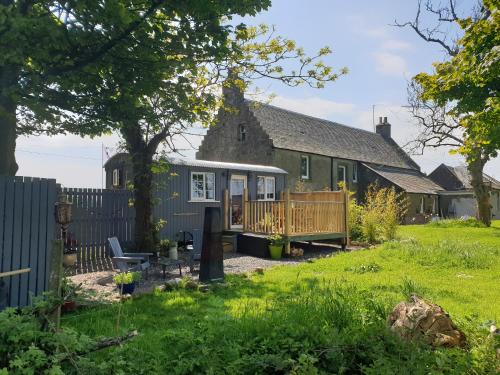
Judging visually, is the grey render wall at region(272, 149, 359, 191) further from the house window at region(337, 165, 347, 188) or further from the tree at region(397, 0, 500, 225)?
the tree at region(397, 0, 500, 225)

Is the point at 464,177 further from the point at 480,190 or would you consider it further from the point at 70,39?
the point at 70,39

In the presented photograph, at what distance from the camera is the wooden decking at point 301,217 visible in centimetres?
1330

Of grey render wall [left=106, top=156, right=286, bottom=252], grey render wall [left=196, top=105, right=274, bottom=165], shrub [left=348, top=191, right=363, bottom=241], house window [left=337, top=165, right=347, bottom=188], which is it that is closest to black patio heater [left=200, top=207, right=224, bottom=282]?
grey render wall [left=106, top=156, right=286, bottom=252]

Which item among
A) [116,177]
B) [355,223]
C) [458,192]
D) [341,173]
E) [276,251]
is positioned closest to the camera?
[276,251]

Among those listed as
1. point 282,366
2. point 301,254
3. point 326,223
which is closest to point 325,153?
point 326,223

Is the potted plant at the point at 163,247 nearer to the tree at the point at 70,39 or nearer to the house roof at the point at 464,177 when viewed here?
the tree at the point at 70,39

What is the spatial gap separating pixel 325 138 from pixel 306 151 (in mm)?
5548

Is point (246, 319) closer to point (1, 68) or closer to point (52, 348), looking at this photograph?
point (52, 348)

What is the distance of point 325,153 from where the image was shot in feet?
96.4

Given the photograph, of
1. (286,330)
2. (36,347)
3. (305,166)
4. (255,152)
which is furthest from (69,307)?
(305,166)

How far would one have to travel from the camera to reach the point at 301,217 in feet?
45.1

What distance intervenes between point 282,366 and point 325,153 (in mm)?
26857

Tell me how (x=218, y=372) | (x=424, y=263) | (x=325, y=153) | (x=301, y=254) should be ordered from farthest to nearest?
(x=325, y=153) → (x=301, y=254) → (x=424, y=263) → (x=218, y=372)

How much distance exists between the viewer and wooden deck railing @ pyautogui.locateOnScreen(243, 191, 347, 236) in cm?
1332
